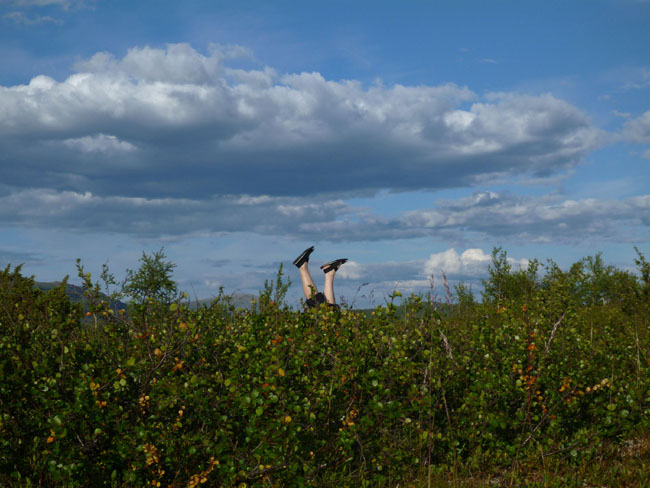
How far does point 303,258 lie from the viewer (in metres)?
15.7

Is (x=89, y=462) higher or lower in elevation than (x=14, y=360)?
lower

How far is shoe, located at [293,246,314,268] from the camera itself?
15.7 m

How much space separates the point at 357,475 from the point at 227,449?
1.12 metres

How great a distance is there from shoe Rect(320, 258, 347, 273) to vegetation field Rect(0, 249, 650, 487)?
9072 mm

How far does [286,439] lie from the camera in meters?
4.30

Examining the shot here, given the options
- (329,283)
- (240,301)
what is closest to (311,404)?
(240,301)

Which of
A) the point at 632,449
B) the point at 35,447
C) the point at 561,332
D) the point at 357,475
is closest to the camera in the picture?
the point at 35,447

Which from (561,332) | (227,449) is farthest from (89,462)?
(561,332)

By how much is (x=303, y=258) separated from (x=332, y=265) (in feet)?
2.78

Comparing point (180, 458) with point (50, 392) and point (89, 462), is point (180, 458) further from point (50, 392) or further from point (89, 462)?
point (50, 392)

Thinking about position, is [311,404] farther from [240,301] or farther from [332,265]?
[332,265]

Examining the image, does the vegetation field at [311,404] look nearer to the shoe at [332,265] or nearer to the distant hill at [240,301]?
the distant hill at [240,301]

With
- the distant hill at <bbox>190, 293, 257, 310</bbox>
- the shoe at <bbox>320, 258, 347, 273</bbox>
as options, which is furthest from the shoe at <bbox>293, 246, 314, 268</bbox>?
the distant hill at <bbox>190, 293, 257, 310</bbox>

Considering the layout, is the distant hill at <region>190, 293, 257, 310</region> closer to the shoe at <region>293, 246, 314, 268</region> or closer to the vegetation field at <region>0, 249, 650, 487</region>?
the vegetation field at <region>0, 249, 650, 487</region>
